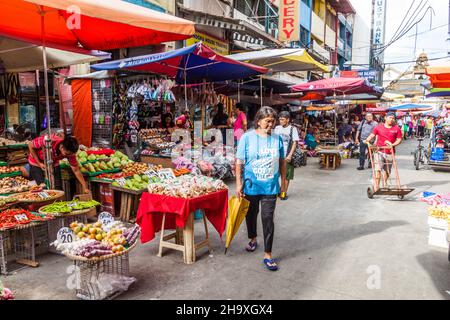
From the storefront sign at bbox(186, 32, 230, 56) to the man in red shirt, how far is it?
700cm

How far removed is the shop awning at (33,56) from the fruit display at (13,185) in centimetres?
246

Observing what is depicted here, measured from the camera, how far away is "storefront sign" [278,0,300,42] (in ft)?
55.0

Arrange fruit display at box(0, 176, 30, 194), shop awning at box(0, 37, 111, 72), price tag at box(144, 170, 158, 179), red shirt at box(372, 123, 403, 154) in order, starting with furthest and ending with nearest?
red shirt at box(372, 123, 403, 154) → shop awning at box(0, 37, 111, 72) → price tag at box(144, 170, 158, 179) → fruit display at box(0, 176, 30, 194)

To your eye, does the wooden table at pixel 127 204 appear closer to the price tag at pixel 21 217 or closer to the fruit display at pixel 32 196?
the fruit display at pixel 32 196

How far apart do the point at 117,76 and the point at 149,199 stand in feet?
17.6

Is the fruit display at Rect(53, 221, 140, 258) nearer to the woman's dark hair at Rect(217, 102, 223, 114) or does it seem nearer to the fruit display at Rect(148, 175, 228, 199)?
the fruit display at Rect(148, 175, 228, 199)

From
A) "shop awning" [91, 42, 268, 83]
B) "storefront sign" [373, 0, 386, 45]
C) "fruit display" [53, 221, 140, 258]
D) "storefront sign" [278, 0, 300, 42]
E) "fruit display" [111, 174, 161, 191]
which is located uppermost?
"storefront sign" [373, 0, 386, 45]

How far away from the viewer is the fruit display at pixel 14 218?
14.2 feet

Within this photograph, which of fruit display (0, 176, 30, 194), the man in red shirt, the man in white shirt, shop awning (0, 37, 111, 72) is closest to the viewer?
fruit display (0, 176, 30, 194)

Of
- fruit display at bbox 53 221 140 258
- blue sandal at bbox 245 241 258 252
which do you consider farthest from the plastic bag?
blue sandal at bbox 245 241 258 252

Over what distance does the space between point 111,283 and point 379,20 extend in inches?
1365

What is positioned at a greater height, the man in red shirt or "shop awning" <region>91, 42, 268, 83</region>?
"shop awning" <region>91, 42, 268, 83</region>

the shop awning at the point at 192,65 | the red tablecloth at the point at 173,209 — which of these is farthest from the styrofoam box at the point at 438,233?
the shop awning at the point at 192,65
